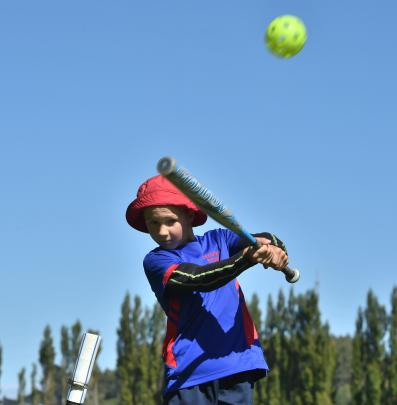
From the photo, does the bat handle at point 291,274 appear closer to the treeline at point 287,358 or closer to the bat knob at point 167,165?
the bat knob at point 167,165

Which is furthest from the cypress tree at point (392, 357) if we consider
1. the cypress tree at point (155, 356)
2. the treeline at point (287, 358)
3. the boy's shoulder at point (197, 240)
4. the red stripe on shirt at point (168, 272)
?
the red stripe on shirt at point (168, 272)

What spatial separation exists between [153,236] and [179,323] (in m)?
0.56

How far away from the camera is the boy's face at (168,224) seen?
573 centimetres

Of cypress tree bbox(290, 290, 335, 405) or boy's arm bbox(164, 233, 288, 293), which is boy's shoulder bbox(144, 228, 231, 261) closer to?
boy's arm bbox(164, 233, 288, 293)

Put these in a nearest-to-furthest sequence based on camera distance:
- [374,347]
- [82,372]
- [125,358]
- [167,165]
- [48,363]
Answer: [167,165] → [82,372] → [374,347] → [125,358] → [48,363]

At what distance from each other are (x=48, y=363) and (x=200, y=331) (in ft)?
202

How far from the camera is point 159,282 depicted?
5.74 metres

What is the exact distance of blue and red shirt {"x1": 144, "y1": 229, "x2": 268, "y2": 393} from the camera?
18.2 feet

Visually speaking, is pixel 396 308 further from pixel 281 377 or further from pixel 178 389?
pixel 178 389

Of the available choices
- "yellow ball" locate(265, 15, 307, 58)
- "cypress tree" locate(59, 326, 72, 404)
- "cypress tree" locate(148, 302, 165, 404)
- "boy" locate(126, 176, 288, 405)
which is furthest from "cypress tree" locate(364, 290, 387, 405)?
"boy" locate(126, 176, 288, 405)

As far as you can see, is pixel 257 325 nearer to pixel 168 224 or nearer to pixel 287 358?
pixel 287 358

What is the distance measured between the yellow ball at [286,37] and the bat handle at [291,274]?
1.93 metres

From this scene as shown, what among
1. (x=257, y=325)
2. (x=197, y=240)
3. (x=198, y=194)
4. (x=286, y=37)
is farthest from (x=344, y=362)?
(x=198, y=194)

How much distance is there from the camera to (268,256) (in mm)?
5332
